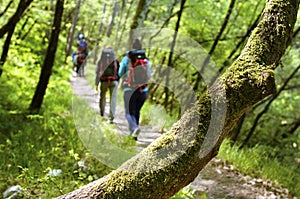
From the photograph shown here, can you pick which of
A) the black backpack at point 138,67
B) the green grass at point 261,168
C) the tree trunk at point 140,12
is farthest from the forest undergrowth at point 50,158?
the tree trunk at point 140,12

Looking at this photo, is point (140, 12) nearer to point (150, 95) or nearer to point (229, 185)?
point (150, 95)

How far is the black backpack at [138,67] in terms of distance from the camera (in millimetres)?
7125

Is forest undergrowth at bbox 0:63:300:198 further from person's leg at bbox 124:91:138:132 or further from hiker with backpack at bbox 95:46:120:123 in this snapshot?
hiker with backpack at bbox 95:46:120:123

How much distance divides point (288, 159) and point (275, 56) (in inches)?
421

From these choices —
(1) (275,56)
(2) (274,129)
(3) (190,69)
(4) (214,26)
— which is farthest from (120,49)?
(1) (275,56)

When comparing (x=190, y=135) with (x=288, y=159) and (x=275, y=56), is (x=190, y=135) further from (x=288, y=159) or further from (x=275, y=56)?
(x=288, y=159)

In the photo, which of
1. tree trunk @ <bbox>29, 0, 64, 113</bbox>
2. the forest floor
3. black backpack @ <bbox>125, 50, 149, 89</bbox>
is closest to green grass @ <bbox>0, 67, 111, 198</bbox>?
tree trunk @ <bbox>29, 0, 64, 113</bbox>

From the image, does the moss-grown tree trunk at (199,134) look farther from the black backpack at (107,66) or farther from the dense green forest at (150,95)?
the black backpack at (107,66)

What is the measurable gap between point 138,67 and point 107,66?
1.82 metres

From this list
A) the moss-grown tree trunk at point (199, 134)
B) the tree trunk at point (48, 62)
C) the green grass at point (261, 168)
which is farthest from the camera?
the tree trunk at point (48, 62)

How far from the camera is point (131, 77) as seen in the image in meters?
7.33

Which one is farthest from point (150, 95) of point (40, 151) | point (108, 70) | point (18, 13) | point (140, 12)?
point (40, 151)

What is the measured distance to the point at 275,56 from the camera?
2.89m

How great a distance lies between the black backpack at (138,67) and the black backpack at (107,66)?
1.45 meters
